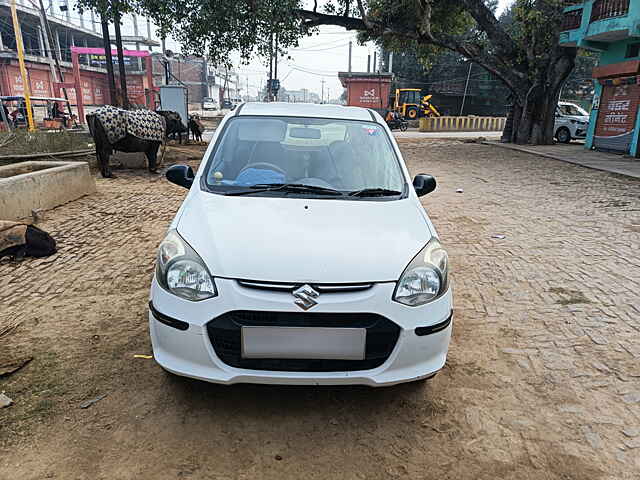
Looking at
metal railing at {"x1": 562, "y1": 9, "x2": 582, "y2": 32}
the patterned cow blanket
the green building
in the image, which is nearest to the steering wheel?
the patterned cow blanket

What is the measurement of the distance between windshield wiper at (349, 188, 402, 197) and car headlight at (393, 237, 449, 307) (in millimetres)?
665

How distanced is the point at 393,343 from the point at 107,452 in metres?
1.49

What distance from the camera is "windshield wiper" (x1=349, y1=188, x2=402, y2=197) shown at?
3146 millimetres

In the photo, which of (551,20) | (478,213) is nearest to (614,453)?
(478,213)

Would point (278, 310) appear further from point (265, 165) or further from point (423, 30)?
point (423, 30)

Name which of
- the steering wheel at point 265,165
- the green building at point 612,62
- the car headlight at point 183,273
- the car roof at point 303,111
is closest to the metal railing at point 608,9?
the green building at point 612,62

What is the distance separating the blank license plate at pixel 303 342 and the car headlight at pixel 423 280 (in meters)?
0.31

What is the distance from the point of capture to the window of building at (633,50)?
15.0m

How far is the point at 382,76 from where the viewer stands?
1577 inches

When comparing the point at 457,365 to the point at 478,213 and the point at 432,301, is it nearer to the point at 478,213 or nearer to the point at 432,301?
the point at 432,301

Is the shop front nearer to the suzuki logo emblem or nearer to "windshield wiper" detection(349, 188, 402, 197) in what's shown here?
"windshield wiper" detection(349, 188, 402, 197)

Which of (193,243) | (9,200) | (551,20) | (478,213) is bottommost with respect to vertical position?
(478,213)

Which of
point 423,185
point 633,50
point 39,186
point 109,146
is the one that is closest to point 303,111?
point 423,185

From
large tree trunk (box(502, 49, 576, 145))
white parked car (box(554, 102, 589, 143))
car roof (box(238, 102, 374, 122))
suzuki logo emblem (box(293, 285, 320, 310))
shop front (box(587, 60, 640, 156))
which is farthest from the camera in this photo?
white parked car (box(554, 102, 589, 143))
